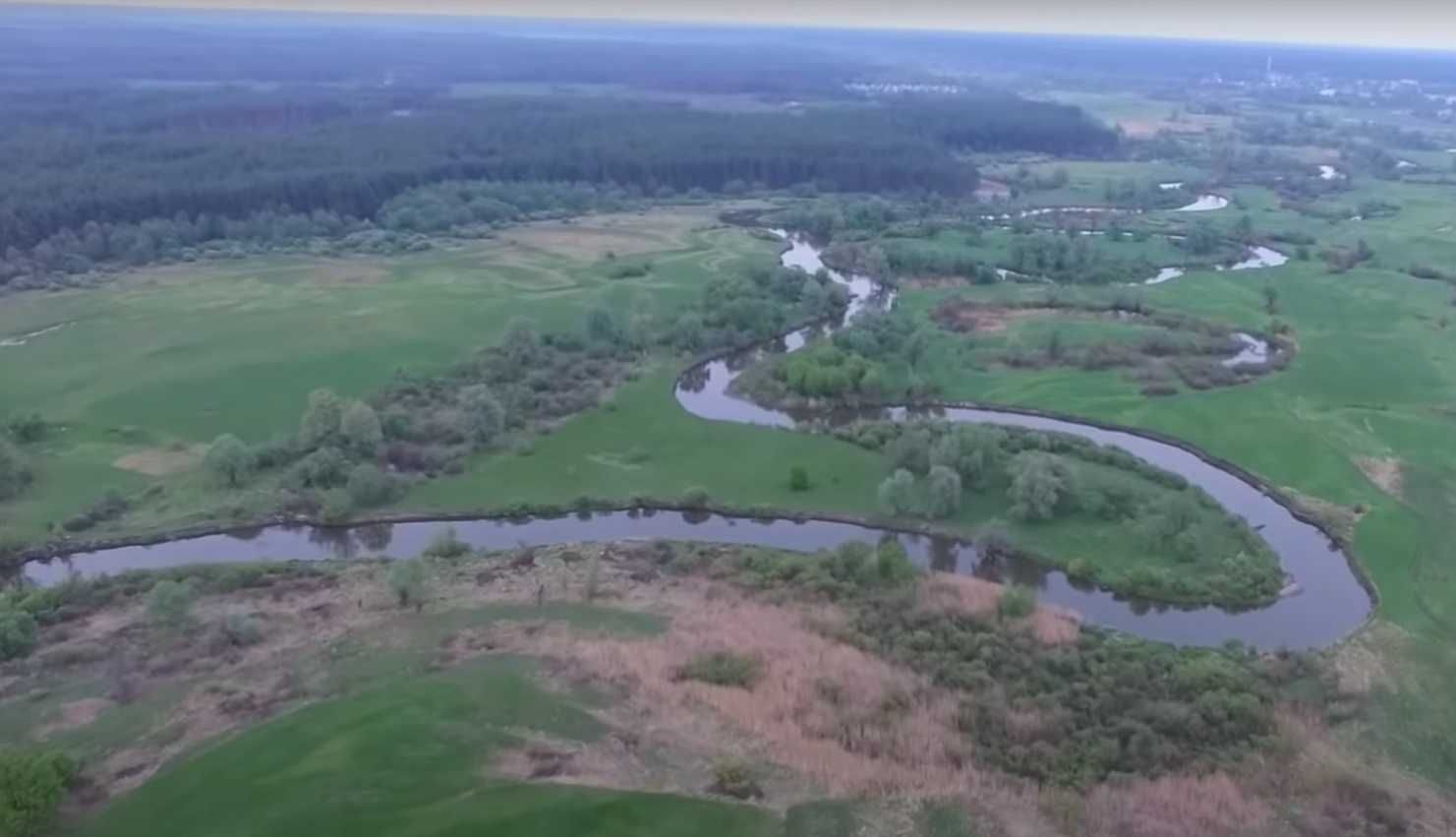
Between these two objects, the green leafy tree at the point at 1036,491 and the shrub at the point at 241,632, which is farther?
the green leafy tree at the point at 1036,491

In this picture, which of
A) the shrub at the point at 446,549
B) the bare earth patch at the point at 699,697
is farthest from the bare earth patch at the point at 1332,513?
the shrub at the point at 446,549

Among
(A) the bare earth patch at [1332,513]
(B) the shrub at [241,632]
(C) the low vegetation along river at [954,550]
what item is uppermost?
(B) the shrub at [241,632]

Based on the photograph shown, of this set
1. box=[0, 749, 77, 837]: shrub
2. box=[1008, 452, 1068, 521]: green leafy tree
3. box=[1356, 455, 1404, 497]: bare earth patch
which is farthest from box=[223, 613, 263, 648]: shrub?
box=[1356, 455, 1404, 497]: bare earth patch

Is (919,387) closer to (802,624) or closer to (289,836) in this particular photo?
(802,624)

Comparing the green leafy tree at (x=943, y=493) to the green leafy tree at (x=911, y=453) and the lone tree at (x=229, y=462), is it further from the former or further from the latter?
the lone tree at (x=229, y=462)

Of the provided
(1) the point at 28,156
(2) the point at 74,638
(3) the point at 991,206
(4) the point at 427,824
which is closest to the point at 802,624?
(4) the point at 427,824

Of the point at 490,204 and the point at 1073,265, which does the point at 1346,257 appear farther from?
the point at 490,204
